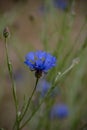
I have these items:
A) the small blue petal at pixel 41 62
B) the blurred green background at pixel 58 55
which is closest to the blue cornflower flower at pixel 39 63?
the small blue petal at pixel 41 62

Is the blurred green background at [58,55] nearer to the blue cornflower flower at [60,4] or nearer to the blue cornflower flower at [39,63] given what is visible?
the blue cornflower flower at [60,4]

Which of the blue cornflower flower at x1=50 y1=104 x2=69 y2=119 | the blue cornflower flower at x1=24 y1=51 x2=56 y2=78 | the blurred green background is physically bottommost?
the blue cornflower flower at x1=50 y1=104 x2=69 y2=119

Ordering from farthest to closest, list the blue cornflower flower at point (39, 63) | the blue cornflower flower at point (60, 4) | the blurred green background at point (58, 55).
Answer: the blue cornflower flower at point (60, 4)
the blurred green background at point (58, 55)
the blue cornflower flower at point (39, 63)

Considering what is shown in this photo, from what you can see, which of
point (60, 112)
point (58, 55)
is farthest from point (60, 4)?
point (58, 55)

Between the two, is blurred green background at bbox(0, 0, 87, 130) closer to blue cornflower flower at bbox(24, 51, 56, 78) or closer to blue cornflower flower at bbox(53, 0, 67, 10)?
blue cornflower flower at bbox(53, 0, 67, 10)

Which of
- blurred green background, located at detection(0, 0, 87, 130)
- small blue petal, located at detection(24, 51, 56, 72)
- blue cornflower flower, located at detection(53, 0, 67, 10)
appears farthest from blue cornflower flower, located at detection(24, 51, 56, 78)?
blue cornflower flower, located at detection(53, 0, 67, 10)

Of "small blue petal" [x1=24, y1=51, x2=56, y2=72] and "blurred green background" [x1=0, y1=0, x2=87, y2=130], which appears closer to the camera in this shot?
"small blue petal" [x1=24, y1=51, x2=56, y2=72]

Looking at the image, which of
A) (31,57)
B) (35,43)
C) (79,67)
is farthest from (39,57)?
(35,43)

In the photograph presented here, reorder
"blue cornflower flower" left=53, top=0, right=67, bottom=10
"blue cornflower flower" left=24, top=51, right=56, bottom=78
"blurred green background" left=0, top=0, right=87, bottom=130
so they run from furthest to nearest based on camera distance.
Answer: "blue cornflower flower" left=53, top=0, right=67, bottom=10 → "blurred green background" left=0, top=0, right=87, bottom=130 → "blue cornflower flower" left=24, top=51, right=56, bottom=78

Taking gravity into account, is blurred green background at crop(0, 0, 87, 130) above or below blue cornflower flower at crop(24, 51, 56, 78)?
below

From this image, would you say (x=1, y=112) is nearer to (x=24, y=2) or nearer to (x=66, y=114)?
(x=66, y=114)

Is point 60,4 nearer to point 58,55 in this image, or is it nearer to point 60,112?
point 60,112

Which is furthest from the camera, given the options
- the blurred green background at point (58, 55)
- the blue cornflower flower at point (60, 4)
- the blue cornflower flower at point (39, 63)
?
the blue cornflower flower at point (60, 4)
